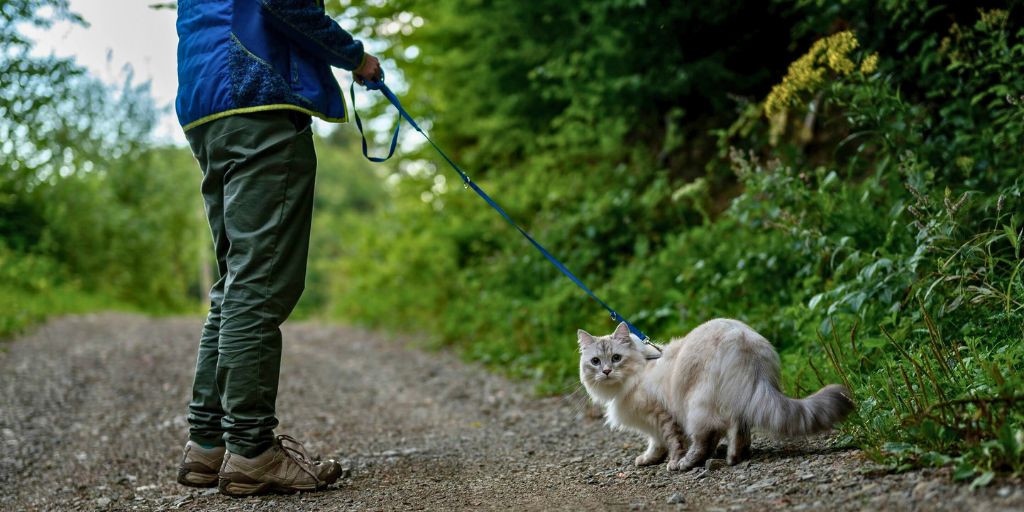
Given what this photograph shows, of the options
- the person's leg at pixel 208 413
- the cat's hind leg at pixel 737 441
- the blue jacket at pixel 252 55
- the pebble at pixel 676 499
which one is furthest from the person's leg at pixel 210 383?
the cat's hind leg at pixel 737 441

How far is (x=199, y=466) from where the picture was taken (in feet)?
9.75

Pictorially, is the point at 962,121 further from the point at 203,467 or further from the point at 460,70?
the point at 460,70

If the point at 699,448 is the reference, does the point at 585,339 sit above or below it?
above

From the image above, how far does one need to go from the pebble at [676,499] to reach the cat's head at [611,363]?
70 cm

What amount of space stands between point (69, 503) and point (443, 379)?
3.12 metres

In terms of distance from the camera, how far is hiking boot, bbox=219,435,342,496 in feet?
8.91

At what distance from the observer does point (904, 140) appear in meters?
3.51

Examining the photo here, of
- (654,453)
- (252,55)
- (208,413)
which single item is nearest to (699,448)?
(654,453)

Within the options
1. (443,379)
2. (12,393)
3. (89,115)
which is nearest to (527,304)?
(443,379)

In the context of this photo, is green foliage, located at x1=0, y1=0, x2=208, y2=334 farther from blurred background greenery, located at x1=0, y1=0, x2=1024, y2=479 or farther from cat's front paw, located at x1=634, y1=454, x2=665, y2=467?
cat's front paw, located at x1=634, y1=454, x2=665, y2=467

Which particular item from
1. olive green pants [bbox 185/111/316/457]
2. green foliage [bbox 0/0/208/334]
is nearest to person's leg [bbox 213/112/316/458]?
olive green pants [bbox 185/111/316/457]

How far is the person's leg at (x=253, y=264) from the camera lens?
2693mm

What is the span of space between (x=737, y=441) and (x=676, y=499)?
1.28 ft

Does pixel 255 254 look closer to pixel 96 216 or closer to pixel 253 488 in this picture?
pixel 253 488
